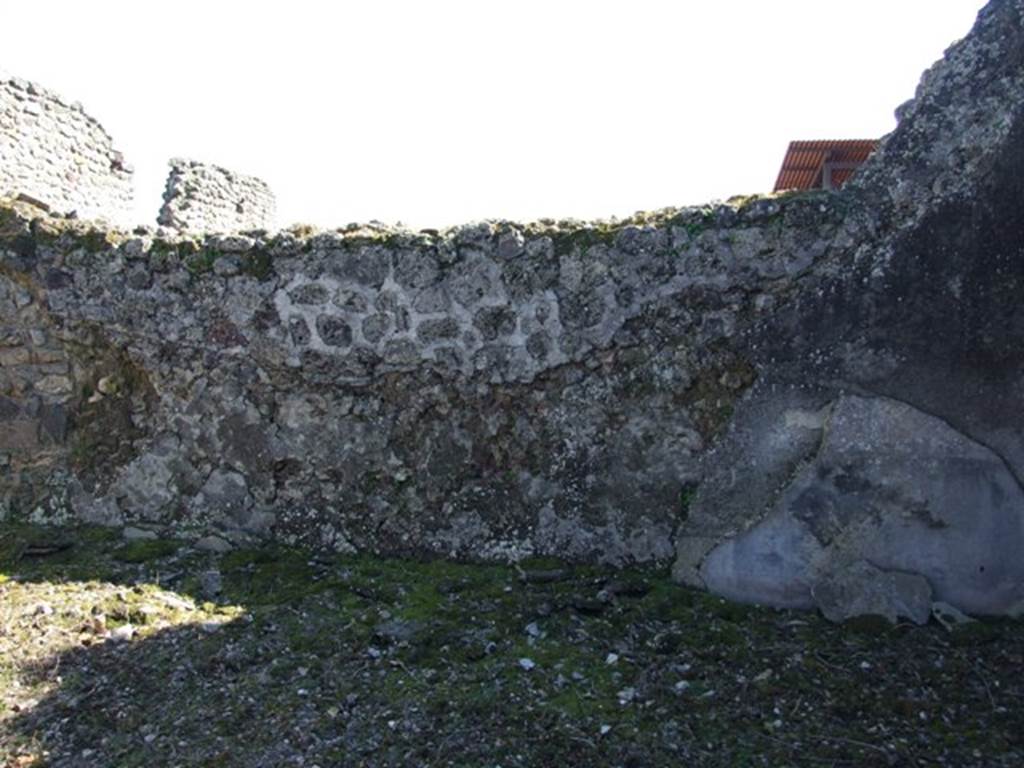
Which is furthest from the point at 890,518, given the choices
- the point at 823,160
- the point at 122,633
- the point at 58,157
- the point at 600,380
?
the point at 58,157

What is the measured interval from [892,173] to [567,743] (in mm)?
2421

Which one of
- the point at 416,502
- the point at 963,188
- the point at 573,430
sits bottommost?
the point at 416,502

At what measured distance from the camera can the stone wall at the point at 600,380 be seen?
3543 millimetres

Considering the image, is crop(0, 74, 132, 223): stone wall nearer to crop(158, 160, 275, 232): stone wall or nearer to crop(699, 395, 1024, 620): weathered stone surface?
crop(158, 160, 275, 232): stone wall

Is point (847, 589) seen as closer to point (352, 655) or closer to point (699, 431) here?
point (699, 431)

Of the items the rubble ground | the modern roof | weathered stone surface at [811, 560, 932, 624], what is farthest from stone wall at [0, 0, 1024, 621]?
the modern roof

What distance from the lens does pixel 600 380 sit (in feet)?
13.5

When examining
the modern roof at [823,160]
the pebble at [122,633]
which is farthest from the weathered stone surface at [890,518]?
the modern roof at [823,160]

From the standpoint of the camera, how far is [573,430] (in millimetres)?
4137

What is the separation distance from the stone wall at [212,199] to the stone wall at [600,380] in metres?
2.98

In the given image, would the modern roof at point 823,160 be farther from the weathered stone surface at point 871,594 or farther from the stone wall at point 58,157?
the stone wall at point 58,157

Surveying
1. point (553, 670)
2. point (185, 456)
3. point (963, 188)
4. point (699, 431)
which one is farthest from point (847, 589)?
point (185, 456)

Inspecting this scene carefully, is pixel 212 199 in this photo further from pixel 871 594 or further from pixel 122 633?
pixel 871 594

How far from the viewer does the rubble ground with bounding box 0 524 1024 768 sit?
2.77m
